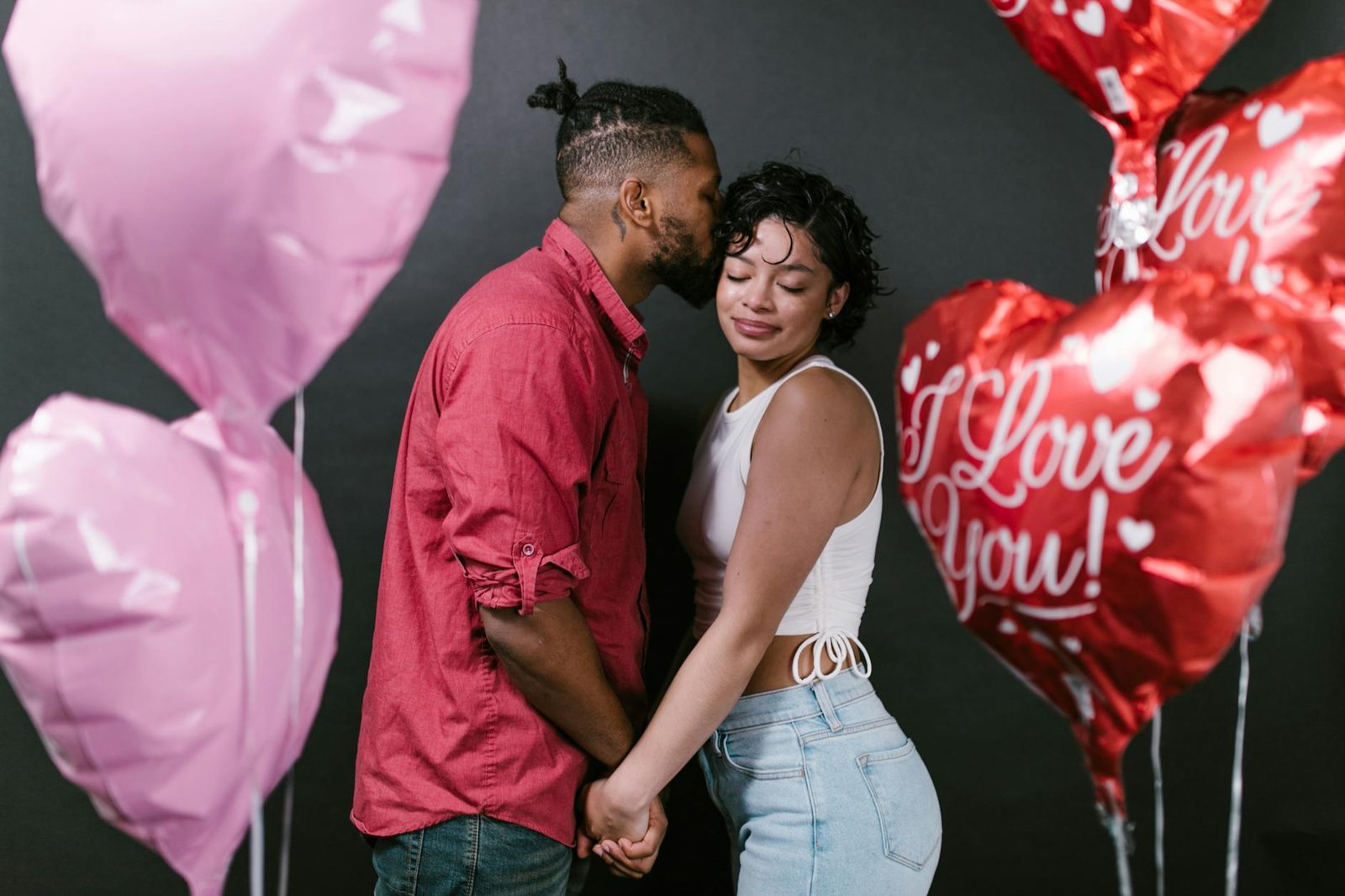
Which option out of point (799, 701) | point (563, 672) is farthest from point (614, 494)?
point (799, 701)

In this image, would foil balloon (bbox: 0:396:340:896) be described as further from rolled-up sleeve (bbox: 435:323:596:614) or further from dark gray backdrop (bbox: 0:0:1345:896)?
dark gray backdrop (bbox: 0:0:1345:896)

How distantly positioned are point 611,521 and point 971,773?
2.95ft

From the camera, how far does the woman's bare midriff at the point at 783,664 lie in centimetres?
121

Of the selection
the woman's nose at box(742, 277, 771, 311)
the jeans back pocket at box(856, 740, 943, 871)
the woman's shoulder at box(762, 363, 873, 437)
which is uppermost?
the woman's nose at box(742, 277, 771, 311)

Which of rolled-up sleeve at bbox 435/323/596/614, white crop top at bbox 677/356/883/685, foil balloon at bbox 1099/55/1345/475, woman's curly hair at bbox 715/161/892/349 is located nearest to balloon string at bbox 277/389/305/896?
rolled-up sleeve at bbox 435/323/596/614

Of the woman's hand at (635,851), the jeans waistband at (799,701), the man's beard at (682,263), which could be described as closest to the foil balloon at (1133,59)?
the man's beard at (682,263)

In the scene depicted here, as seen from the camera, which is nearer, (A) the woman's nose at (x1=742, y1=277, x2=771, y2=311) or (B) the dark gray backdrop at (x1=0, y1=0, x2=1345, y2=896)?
(A) the woman's nose at (x1=742, y1=277, x2=771, y2=311)

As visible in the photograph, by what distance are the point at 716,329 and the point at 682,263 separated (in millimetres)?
349

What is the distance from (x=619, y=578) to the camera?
4.07 feet

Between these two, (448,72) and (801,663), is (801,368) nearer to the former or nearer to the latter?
(801,663)

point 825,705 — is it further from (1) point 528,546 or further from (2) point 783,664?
(1) point 528,546

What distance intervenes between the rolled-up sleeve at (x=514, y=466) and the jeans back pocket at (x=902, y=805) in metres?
0.42

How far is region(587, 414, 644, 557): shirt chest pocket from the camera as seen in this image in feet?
3.90

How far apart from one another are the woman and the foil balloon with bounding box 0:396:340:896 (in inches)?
19.2
